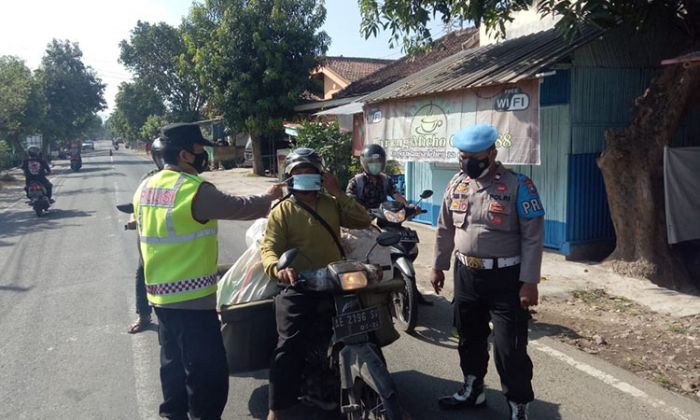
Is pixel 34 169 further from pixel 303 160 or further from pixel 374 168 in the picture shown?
pixel 303 160

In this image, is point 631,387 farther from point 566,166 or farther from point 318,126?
point 318,126

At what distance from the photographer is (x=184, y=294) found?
9.77 feet

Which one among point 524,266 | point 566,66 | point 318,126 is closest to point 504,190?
point 524,266

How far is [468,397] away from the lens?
366 centimetres

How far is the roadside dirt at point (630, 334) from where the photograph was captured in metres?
4.34

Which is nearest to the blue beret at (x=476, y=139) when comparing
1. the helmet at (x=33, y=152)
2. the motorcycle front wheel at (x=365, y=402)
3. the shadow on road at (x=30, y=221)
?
the motorcycle front wheel at (x=365, y=402)

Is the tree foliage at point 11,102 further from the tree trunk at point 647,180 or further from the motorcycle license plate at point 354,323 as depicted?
the motorcycle license plate at point 354,323

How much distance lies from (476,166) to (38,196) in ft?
43.6

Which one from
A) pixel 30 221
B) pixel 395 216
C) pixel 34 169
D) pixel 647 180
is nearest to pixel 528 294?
pixel 395 216

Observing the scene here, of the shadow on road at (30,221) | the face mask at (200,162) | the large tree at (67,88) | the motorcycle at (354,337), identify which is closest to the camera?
the motorcycle at (354,337)

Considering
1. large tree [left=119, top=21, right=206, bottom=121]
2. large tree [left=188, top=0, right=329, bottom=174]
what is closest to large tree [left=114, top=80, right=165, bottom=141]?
large tree [left=119, top=21, right=206, bottom=121]

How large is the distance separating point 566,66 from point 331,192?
5.56 meters

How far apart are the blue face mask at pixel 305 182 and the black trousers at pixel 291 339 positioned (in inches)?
23.9

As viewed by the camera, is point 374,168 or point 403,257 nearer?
point 403,257
